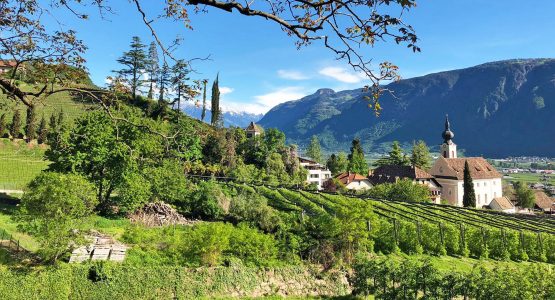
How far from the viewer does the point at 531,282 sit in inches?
687

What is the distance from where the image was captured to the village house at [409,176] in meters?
65.7

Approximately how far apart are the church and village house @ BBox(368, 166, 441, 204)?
2177 millimetres

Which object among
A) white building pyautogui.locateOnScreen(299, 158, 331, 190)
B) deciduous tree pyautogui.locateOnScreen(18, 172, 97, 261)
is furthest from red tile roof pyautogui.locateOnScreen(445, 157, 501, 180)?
deciduous tree pyautogui.locateOnScreen(18, 172, 97, 261)

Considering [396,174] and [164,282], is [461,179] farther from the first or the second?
[164,282]

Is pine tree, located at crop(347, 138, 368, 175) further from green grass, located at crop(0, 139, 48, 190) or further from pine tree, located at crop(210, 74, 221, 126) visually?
green grass, located at crop(0, 139, 48, 190)

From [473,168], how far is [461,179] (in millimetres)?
5514

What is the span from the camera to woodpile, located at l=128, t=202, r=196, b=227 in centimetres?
3278

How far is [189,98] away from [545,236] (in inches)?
1449

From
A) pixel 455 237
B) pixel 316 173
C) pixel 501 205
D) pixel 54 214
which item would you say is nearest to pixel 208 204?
pixel 54 214

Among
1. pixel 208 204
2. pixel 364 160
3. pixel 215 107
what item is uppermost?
pixel 215 107

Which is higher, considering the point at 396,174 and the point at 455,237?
the point at 396,174

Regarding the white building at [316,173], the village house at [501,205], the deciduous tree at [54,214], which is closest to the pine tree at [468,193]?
the village house at [501,205]

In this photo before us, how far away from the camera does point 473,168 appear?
7244 centimetres

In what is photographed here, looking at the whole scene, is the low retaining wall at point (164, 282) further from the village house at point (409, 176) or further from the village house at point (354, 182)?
the village house at point (409, 176)
